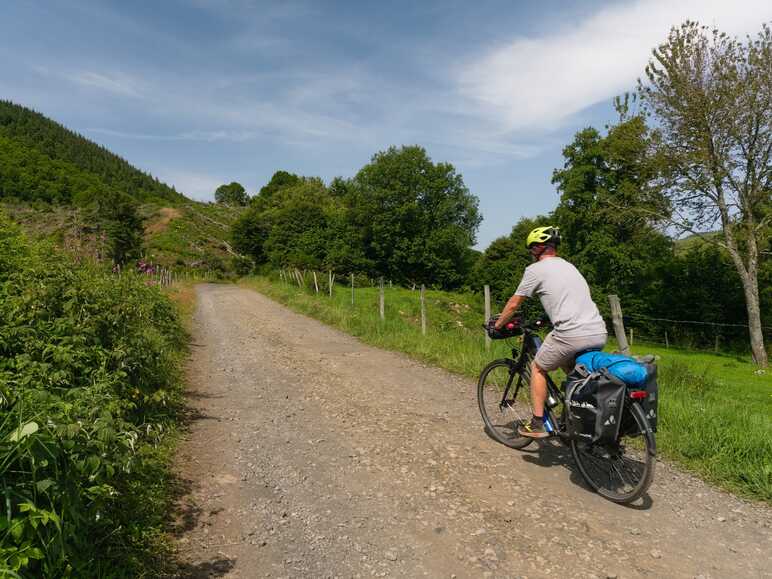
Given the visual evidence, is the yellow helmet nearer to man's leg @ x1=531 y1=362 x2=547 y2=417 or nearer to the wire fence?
man's leg @ x1=531 y1=362 x2=547 y2=417

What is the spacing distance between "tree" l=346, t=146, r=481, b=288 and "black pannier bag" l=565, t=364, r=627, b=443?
157 feet

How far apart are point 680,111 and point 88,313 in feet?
75.6

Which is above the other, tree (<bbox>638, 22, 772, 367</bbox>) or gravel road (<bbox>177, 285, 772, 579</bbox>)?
tree (<bbox>638, 22, 772, 367</bbox>)

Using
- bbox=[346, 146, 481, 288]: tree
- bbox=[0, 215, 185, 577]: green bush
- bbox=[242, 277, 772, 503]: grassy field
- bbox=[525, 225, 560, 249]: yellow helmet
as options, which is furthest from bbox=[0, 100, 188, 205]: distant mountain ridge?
bbox=[525, 225, 560, 249]: yellow helmet

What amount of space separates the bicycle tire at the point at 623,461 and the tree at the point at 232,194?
426ft

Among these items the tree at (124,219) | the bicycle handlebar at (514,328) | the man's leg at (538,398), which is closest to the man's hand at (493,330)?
the bicycle handlebar at (514,328)

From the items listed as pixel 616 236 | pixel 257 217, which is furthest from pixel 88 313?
pixel 257 217

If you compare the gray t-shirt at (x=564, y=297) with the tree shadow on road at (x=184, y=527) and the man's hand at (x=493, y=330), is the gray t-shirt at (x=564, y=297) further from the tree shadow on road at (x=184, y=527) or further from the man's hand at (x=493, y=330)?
the tree shadow on road at (x=184, y=527)

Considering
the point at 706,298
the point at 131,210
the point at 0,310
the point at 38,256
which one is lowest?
the point at 706,298

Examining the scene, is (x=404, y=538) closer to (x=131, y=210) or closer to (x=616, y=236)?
(x=616, y=236)

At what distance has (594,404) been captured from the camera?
12.3ft

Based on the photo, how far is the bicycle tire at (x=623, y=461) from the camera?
3.59 m

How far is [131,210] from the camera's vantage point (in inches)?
2068

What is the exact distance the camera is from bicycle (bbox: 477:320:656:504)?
144 inches
